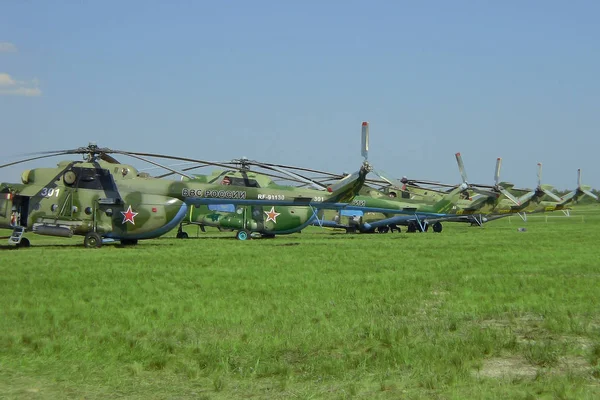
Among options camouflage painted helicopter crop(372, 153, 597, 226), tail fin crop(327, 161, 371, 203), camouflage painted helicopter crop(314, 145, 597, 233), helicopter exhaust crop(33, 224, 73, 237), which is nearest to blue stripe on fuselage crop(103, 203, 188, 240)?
helicopter exhaust crop(33, 224, 73, 237)

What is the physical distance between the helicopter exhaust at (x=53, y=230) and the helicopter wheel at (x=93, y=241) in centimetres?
72

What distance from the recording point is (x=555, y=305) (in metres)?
11.7

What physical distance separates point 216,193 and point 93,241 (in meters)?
4.86

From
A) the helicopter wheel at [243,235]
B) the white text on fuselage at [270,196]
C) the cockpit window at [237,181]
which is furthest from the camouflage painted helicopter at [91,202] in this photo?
the helicopter wheel at [243,235]

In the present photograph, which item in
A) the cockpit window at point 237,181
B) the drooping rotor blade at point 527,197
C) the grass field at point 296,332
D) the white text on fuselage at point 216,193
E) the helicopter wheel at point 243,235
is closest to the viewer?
the grass field at point 296,332

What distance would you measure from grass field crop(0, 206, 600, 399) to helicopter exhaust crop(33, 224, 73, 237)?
6897 mm

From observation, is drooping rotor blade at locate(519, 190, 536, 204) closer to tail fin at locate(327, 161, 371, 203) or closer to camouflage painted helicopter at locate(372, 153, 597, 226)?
camouflage painted helicopter at locate(372, 153, 597, 226)

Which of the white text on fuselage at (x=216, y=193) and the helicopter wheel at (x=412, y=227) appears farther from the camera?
the helicopter wheel at (x=412, y=227)

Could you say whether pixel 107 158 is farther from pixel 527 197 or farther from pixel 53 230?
pixel 527 197

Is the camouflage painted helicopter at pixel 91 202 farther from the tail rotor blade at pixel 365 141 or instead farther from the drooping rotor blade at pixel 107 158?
the tail rotor blade at pixel 365 141

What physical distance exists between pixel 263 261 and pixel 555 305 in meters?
9.59

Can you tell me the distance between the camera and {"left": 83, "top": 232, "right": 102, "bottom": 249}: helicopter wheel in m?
25.2

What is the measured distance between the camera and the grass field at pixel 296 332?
7.08 metres

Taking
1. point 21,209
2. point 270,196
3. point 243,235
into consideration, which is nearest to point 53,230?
point 21,209
